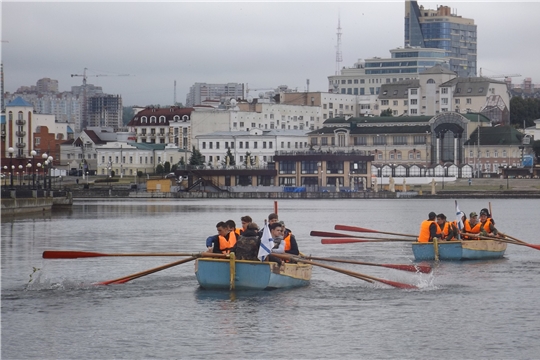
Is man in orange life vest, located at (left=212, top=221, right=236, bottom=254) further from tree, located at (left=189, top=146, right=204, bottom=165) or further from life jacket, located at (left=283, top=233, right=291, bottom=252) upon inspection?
tree, located at (left=189, top=146, right=204, bottom=165)

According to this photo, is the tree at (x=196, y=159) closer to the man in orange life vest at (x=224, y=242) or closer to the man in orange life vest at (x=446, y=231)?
the man in orange life vest at (x=446, y=231)

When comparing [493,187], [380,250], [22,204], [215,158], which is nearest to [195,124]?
[215,158]

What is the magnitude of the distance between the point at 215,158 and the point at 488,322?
154 meters

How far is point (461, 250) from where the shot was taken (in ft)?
151

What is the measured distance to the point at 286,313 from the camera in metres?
32.8

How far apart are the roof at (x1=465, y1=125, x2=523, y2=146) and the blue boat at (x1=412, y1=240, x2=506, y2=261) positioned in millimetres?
127326

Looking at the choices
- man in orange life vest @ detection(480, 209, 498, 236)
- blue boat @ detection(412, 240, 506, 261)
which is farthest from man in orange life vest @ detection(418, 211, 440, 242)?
man in orange life vest @ detection(480, 209, 498, 236)

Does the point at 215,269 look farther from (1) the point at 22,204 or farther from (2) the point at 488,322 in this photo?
(1) the point at 22,204

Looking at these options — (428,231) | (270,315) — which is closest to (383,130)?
(428,231)

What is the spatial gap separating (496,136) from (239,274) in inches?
5691

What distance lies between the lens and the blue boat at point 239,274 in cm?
3406

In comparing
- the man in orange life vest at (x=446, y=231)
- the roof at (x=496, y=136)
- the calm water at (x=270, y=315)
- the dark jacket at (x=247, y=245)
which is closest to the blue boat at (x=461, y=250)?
the man in orange life vest at (x=446, y=231)

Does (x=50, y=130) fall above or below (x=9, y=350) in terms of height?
above

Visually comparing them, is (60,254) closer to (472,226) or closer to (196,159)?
(472,226)
